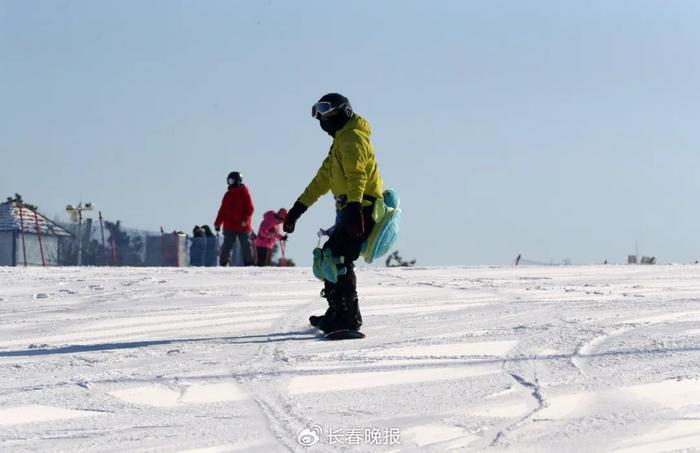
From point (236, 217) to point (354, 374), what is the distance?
47.9 feet

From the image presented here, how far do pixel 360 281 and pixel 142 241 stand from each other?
63.0 ft

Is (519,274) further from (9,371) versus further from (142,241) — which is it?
(142,241)

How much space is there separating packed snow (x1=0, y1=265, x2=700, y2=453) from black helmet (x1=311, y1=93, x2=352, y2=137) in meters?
1.53

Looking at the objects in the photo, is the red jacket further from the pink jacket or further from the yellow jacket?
the yellow jacket

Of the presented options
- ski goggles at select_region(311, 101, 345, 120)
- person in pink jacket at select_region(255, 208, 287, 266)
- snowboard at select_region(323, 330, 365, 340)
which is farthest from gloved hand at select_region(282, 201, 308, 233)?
person in pink jacket at select_region(255, 208, 287, 266)

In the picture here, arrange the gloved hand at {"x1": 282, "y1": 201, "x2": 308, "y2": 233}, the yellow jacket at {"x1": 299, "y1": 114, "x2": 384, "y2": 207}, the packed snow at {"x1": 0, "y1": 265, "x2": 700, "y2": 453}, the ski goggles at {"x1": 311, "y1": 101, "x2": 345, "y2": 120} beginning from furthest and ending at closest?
the gloved hand at {"x1": 282, "y1": 201, "x2": 308, "y2": 233}, the ski goggles at {"x1": 311, "y1": 101, "x2": 345, "y2": 120}, the yellow jacket at {"x1": 299, "y1": 114, "x2": 384, "y2": 207}, the packed snow at {"x1": 0, "y1": 265, "x2": 700, "y2": 453}

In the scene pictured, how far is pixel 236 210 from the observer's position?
21.2 meters

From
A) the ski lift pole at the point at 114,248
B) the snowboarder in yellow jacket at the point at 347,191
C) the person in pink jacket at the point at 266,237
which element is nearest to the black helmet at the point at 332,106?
the snowboarder in yellow jacket at the point at 347,191

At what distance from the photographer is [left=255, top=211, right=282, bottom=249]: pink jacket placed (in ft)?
78.0

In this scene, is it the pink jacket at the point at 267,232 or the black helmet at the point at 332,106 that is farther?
the pink jacket at the point at 267,232

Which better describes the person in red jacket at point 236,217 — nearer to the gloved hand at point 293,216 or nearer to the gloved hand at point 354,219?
the gloved hand at point 293,216

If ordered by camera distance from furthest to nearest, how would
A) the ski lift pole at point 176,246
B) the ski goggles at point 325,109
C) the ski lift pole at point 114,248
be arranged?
the ski lift pole at point 114,248
the ski lift pole at point 176,246
the ski goggles at point 325,109

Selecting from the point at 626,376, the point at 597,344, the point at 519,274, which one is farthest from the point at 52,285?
the point at 626,376

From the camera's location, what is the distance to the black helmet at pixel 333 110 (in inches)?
341
